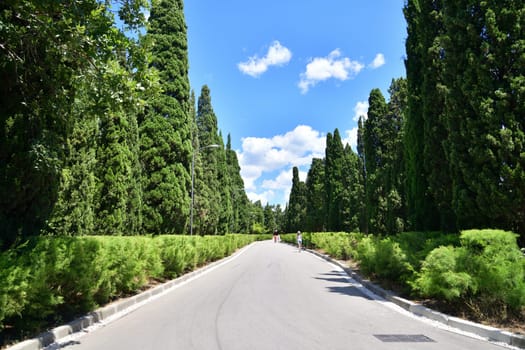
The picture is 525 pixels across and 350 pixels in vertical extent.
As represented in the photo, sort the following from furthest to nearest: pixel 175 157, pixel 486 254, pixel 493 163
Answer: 1. pixel 175 157
2. pixel 493 163
3. pixel 486 254

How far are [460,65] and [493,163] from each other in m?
3.08

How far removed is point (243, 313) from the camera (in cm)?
815

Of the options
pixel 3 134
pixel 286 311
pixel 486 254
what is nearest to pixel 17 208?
pixel 3 134

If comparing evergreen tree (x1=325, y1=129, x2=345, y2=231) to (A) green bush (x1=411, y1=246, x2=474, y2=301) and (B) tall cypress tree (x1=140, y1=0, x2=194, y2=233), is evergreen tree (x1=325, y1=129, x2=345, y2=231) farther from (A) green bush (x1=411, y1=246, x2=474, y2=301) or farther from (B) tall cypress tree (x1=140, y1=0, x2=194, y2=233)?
(A) green bush (x1=411, y1=246, x2=474, y2=301)

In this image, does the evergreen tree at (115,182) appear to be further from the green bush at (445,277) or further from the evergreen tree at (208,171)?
the evergreen tree at (208,171)

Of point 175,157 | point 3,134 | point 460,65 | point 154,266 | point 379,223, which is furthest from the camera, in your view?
point 379,223

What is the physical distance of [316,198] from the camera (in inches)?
2564

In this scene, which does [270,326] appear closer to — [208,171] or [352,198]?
[208,171]

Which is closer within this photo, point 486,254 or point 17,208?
point 17,208

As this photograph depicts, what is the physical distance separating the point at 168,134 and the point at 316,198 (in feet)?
144

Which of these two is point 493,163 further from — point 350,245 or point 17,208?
point 350,245

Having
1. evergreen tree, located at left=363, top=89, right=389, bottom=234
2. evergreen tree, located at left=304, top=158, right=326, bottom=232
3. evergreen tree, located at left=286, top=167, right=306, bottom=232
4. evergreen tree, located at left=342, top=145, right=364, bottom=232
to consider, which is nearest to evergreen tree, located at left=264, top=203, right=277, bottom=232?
evergreen tree, located at left=286, top=167, right=306, bottom=232

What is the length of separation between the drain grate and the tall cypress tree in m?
19.0

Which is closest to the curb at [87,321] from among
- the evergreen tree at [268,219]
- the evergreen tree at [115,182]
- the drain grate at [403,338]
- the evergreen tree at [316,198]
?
the drain grate at [403,338]
